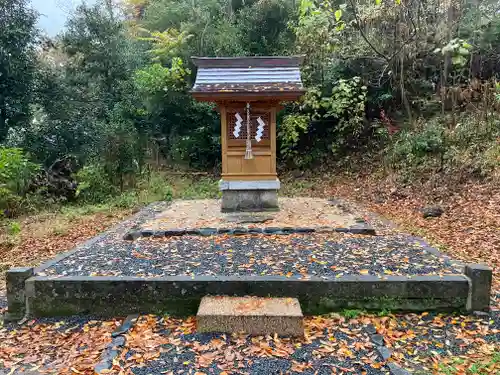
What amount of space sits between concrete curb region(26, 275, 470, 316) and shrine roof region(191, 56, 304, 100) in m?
4.23

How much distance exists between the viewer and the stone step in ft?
11.3

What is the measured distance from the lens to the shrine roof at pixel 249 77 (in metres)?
7.21

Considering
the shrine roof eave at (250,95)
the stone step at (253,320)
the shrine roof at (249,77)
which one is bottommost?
the stone step at (253,320)

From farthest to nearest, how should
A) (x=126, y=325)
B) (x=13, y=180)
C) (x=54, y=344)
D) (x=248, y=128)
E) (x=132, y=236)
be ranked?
1. (x=13, y=180)
2. (x=248, y=128)
3. (x=132, y=236)
4. (x=126, y=325)
5. (x=54, y=344)

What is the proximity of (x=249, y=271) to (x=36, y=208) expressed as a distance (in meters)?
7.84

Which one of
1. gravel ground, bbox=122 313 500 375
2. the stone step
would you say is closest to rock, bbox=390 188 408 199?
gravel ground, bbox=122 313 500 375

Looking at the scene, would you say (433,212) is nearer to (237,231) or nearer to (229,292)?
(237,231)

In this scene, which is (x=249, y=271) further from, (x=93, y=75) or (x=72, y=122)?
(x=93, y=75)

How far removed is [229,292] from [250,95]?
4365mm

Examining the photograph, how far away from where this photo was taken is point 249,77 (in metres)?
7.67

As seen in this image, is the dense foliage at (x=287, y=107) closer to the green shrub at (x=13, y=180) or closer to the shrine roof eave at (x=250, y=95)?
the green shrub at (x=13, y=180)

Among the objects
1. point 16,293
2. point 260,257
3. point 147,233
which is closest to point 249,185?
point 147,233

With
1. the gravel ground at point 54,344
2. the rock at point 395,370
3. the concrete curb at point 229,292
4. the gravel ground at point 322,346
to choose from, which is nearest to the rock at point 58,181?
the concrete curb at point 229,292

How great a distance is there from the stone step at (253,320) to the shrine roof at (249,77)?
4646mm
